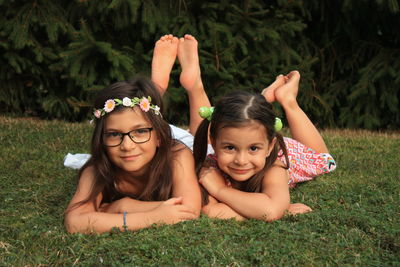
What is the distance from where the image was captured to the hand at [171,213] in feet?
10.1

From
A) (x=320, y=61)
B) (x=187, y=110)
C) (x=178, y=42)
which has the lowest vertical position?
(x=187, y=110)

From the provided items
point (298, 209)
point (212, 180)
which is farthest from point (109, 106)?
point (298, 209)

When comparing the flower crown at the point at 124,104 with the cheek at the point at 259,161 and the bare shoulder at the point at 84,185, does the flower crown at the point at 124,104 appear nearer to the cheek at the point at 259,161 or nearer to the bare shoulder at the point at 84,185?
the bare shoulder at the point at 84,185

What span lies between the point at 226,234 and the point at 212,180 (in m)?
0.58

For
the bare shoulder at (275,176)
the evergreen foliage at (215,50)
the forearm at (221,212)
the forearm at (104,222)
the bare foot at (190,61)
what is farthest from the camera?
the evergreen foliage at (215,50)

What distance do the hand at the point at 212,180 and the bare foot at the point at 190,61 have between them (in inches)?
51.2

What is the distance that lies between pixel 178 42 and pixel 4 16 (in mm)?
3018

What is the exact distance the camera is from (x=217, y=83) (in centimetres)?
683

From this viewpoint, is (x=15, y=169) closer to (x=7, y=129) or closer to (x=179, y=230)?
(x=7, y=129)

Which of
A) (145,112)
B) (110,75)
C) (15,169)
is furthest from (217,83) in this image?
(145,112)

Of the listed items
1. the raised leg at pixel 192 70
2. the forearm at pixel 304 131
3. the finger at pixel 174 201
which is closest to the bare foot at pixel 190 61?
the raised leg at pixel 192 70

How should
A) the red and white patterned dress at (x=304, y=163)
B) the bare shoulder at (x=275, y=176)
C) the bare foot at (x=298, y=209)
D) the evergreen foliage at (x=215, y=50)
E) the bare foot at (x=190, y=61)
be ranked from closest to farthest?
the bare foot at (x=298, y=209), the bare shoulder at (x=275, y=176), the red and white patterned dress at (x=304, y=163), the bare foot at (x=190, y=61), the evergreen foliage at (x=215, y=50)

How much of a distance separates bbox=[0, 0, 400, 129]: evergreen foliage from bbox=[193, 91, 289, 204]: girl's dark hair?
2914 mm

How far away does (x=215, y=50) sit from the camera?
6605 mm
